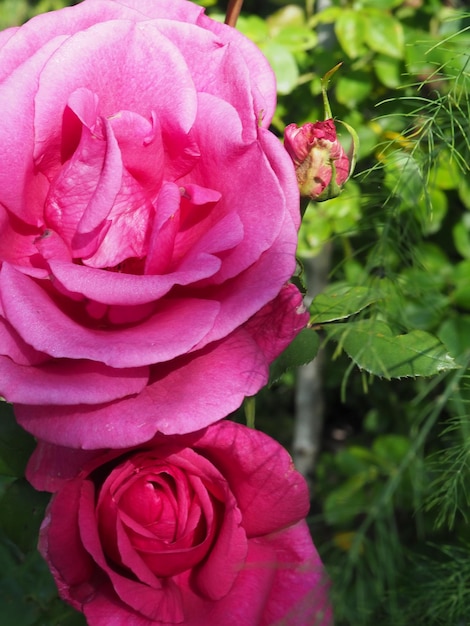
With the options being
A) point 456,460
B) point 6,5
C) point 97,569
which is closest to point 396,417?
point 456,460

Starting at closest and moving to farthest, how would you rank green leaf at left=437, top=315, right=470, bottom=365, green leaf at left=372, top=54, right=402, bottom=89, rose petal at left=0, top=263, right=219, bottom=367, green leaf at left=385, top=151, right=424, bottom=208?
rose petal at left=0, top=263, right=219, bottom=367 < green leaf at left=385, top=151, right=424, bottom=208 < green leaf at left=437, top=315, right=470, bottom=365 < green leaf at left=372, top=54, right=402, bottom=89

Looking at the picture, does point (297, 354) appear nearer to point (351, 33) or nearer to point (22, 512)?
point (22, 512)

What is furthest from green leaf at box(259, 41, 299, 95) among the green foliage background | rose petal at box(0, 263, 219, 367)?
rose petal at box(0, 263, 219, 367)

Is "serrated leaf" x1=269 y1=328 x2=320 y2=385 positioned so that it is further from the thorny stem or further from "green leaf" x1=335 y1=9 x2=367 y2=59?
"green leaf" x1=335 y1=9 x2=367 y2=59

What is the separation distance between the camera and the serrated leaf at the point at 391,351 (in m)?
0.58

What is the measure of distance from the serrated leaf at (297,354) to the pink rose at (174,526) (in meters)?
0.09

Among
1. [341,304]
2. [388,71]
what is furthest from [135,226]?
[388,71]

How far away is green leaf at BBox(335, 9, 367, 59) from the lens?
1218mm

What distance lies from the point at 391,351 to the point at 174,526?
205 mm

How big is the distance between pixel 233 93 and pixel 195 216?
8 cm

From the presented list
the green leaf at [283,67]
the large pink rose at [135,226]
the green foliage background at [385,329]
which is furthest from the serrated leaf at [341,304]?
the green leaf at [283,67]

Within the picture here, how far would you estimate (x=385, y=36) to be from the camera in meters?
1.22

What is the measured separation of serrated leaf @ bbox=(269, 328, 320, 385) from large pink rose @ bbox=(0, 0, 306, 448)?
0.08 metres

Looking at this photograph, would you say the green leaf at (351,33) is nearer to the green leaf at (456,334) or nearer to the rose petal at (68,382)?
the green leaf at (456,334)
